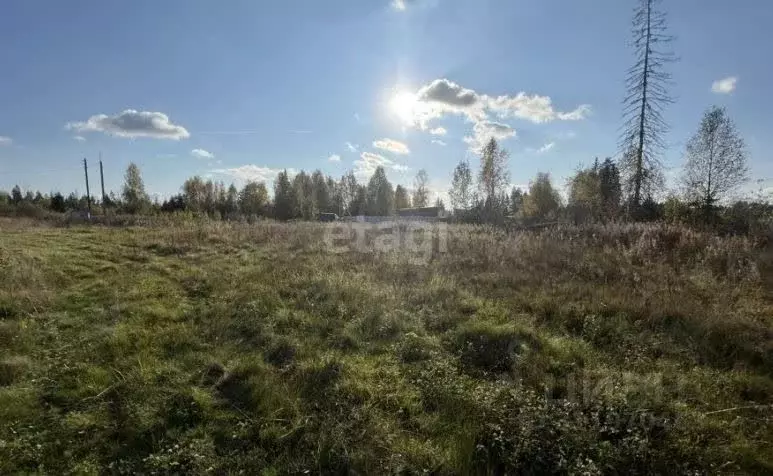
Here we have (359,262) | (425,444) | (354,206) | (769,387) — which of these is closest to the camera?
(425,444)

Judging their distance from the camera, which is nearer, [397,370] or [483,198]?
[397,370]

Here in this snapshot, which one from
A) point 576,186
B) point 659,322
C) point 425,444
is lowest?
point 425,444

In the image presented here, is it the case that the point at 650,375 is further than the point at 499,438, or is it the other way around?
the point at 650,375

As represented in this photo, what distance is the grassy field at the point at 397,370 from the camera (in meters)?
3.08

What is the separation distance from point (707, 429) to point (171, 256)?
1231cm

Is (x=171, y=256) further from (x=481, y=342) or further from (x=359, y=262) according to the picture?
(x=481, y=342)

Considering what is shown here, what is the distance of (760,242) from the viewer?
30.0 ft

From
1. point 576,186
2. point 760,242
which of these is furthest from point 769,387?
point 576,186

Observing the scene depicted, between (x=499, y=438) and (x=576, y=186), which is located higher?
(x=576, y=186)

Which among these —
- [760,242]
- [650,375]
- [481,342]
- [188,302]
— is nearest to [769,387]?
[650,375]

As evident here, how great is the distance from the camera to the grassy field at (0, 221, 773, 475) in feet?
10.1

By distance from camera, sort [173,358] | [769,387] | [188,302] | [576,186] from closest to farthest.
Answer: [769,387], [173,358], [188,302], [576,186]

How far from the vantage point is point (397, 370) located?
4461 millimetres

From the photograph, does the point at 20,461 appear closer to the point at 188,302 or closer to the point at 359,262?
the point at 188,302
